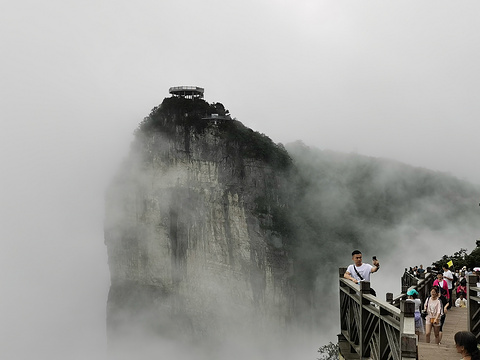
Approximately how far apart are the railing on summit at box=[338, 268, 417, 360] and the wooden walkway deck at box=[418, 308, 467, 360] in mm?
1399

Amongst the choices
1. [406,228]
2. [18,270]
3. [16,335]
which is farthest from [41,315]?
[406,228]

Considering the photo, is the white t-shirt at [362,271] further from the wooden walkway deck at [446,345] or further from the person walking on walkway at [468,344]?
the person walking on walkway at [468,344]

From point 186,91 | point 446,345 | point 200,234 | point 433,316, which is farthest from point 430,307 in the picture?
point 186,91

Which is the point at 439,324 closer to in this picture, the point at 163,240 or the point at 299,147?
the point at 163,240

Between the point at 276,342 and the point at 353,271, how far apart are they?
63.6m

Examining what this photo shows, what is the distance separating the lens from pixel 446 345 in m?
10.0

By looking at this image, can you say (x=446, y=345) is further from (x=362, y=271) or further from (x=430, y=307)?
(x=362, y=271)

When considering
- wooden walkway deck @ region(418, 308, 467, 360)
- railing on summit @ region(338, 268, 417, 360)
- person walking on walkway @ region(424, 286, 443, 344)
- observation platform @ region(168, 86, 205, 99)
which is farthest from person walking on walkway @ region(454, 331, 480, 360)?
observation platform @ region(168, 86, 205, 99)

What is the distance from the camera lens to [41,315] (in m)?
136

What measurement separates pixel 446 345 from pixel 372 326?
12.7ft

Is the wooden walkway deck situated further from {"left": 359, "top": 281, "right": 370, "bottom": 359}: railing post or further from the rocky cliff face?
the rocky cliff face

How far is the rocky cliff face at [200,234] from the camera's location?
69.0 m

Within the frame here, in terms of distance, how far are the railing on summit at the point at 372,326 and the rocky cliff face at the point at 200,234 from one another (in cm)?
6052

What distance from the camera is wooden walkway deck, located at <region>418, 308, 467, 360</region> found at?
29.2 feet
